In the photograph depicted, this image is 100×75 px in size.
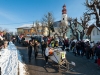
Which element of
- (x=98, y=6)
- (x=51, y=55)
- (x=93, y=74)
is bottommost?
(x=93, y=74)

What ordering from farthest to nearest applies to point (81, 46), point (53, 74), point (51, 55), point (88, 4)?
1. point (88, 4)
2. point (81, 46)
3. point (51, 55)
4. point (53, 74)

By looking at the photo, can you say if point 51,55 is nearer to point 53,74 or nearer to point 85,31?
point 53,74

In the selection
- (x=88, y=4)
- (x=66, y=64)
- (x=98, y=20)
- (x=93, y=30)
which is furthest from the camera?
(x=93, y=30)

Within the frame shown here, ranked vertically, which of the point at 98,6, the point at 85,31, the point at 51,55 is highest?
the point at 98,6

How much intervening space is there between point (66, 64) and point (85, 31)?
3009 cm

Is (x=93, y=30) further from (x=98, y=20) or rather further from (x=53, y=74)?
(x=53, y=74)

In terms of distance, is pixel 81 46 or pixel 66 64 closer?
pixel 66 64

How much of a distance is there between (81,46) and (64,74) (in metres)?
7.97

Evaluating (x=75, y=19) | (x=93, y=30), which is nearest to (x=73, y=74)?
(x=93, y=30)

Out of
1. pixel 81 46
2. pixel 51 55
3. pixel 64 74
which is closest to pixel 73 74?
pixel 64 74

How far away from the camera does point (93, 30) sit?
36281mm

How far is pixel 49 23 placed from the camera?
53.1 meters

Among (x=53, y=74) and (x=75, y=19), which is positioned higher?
(x=75, y=19)

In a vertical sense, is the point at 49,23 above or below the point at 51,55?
above
